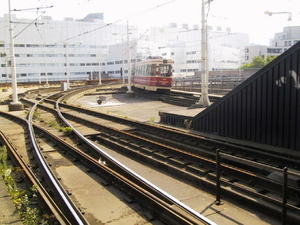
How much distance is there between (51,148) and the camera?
11109 mm

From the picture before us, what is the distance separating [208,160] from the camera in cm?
809

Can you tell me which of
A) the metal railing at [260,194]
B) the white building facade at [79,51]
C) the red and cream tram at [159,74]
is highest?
the white building facade at [79,51]

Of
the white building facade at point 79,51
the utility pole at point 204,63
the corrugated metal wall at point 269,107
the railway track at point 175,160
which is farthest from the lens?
the white building facade at point 79,51

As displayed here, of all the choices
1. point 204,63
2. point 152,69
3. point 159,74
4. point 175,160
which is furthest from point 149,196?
point 152,69

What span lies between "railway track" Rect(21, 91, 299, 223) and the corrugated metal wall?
2.05 ft

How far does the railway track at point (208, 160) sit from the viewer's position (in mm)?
6289

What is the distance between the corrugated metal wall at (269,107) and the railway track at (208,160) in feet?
2.05

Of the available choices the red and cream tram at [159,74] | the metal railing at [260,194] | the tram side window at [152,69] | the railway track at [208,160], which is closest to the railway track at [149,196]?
the metal railing at [260,194]

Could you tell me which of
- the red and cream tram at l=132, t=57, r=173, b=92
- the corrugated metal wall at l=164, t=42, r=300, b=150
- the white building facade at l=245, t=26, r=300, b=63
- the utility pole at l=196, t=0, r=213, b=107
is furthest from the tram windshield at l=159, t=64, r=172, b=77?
the white building facade at l=245, t=26, r=300, b=63

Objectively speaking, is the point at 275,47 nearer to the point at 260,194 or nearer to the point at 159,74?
the point at 159,74

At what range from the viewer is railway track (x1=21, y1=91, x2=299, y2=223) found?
6.29 meters

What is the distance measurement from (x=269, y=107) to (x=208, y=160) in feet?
9.20

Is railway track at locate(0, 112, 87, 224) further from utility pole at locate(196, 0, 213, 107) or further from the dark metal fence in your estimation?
utility pole at locate(196, 0, 213, 107)

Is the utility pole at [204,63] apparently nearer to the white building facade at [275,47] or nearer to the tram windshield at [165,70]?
the tram windshield at [165,70]
